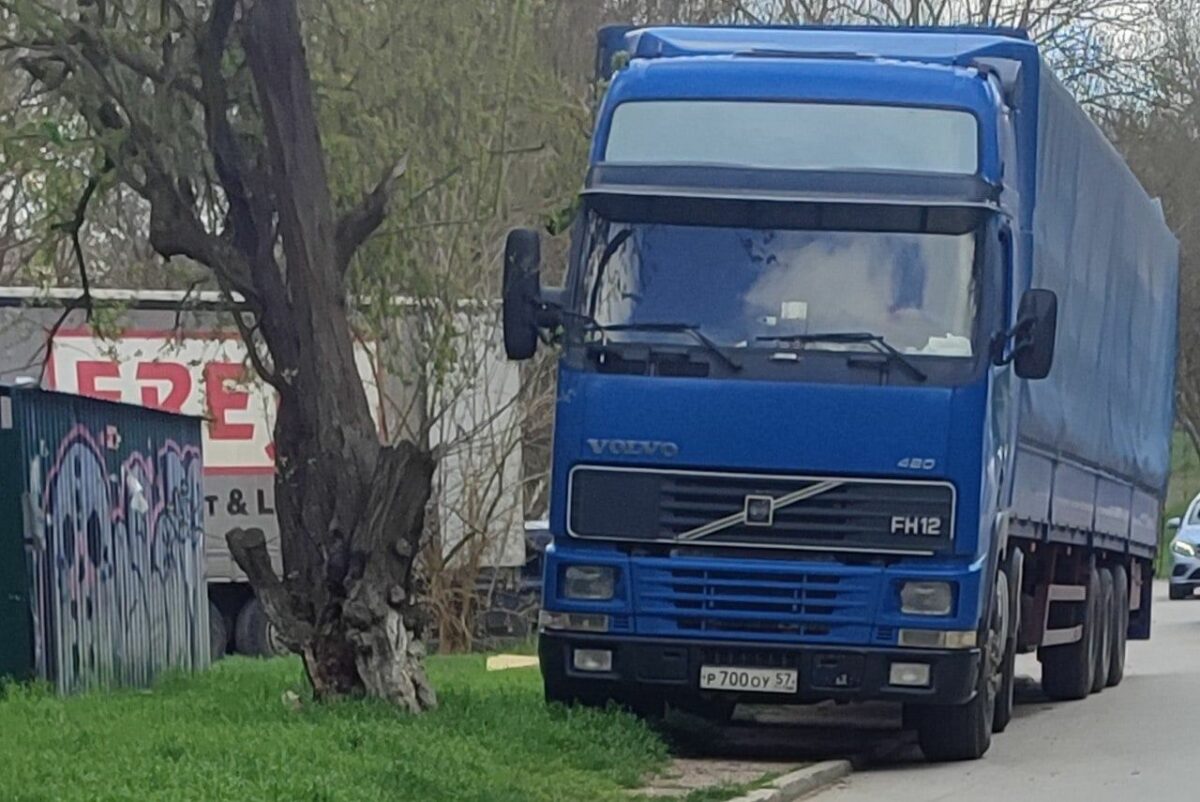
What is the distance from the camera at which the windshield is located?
41.8ft

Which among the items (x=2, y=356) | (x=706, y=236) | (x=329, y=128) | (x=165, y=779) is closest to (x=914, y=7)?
(x=2, y=356)

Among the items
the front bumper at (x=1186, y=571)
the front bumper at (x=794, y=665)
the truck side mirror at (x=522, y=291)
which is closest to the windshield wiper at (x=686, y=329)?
the truck side mirror at (x=522, y=291)

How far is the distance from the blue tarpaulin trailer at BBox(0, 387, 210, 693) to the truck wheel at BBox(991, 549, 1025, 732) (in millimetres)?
6117

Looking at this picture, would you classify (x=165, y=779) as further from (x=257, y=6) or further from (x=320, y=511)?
(x=257, y=6)

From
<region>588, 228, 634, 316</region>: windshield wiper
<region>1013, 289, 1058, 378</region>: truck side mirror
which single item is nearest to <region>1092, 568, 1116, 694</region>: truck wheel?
<region>1013, 289, 1058, 378</region>: truck side mirror

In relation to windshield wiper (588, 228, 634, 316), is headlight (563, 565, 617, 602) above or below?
below

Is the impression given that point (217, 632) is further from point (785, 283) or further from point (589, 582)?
point (785, 283)

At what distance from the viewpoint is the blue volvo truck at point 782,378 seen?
12.7 m

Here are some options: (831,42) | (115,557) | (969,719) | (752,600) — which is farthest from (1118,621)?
(115,557)

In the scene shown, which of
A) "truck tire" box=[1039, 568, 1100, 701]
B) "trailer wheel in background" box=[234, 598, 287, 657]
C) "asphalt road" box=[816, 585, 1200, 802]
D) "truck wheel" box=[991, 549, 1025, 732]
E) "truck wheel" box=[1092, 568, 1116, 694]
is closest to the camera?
"asphalt road" box=[816, 585, 1200, 802]

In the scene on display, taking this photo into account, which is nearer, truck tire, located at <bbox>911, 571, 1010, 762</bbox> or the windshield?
the windshield

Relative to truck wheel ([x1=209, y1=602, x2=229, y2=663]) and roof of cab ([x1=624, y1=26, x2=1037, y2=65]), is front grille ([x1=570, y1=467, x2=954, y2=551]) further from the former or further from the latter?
truck wheel ([x1=209, y1=602, x2=229, y2=663])

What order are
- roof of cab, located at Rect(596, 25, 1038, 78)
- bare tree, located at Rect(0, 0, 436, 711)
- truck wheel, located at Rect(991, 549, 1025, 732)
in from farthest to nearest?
truck wheel, located at Rect(991, 549, 1025, 732)
roof of cab, located at Rect(596, 25, 1038, 78)
bare tree, located at Rect(0, 0, 436, 711)

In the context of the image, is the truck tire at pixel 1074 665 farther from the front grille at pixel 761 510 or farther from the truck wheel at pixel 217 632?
the truck wheel at pixel 217 632
